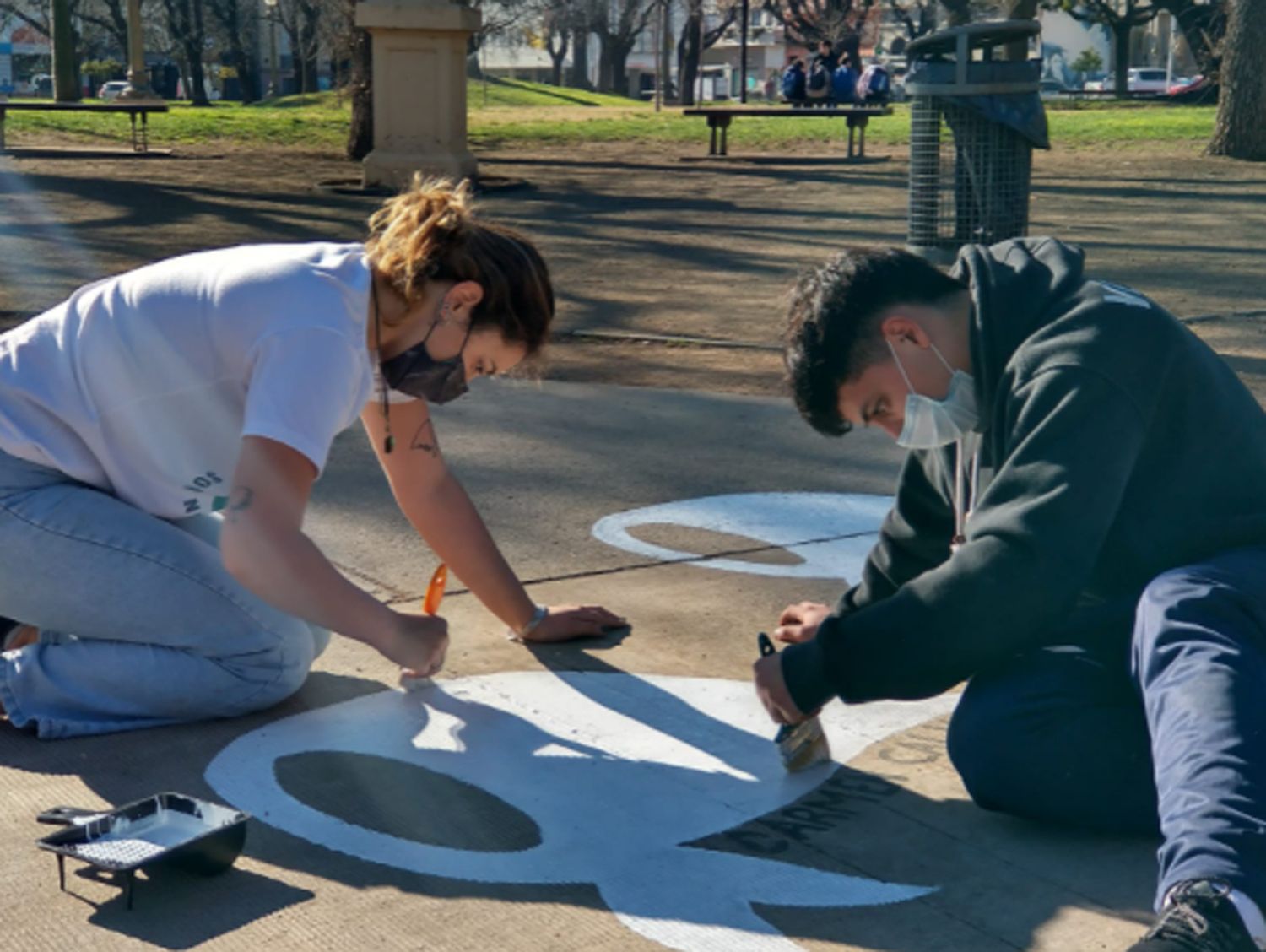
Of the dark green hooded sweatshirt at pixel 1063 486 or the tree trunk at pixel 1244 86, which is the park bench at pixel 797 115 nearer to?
the tree trunk at pixel 1244 86

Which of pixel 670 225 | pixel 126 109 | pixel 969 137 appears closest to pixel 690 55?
pixel 126 109

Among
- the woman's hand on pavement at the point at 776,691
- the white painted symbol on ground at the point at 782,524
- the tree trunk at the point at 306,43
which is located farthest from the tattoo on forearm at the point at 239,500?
the tree trunk at the point at 306,43

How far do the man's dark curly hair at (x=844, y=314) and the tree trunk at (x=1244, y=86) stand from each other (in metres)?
18.5

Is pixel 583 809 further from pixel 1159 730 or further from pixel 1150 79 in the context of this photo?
pixel 1150 79

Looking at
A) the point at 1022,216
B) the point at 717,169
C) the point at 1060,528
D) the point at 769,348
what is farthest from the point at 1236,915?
the point at 717,169

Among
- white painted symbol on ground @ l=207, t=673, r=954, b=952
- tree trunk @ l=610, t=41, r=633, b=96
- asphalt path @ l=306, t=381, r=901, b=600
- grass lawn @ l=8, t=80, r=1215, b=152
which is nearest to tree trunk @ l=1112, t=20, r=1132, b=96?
tree trunk @ l=610, t=41, r=633, b=96

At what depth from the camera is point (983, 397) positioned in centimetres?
283

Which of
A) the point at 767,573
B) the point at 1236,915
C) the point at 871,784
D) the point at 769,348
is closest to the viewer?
the point at 1236,915

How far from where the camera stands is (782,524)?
4.76 metres

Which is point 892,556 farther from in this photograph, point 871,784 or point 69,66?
point 69,66

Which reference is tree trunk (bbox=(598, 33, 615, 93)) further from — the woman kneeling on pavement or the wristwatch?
the woman kneeling on pavement

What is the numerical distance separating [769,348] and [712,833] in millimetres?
5138

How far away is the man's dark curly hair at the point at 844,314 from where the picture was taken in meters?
2.74

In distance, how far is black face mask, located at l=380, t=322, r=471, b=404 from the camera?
9.96ft
